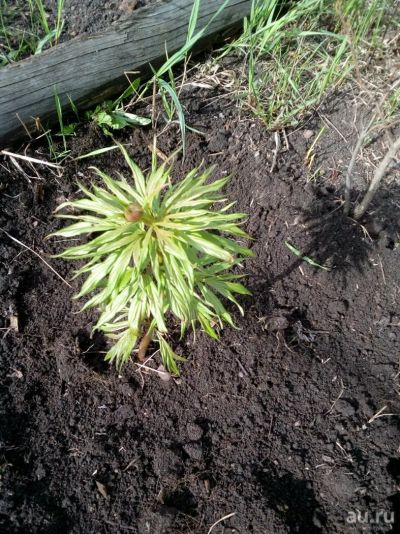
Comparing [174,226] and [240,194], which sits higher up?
[174,226]

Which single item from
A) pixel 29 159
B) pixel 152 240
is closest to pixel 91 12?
pixel 29 159

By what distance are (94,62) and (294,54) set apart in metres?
1.32

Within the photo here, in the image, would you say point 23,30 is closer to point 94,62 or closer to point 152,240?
point 94,62

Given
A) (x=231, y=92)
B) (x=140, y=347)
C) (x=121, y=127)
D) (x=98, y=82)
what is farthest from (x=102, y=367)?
(x=231, y=92)

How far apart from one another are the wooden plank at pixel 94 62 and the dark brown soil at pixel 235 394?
1.02 ft

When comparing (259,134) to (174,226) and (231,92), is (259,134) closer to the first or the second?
(231,92)

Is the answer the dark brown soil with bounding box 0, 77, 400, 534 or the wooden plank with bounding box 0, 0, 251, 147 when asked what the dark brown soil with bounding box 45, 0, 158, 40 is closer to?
the wooden plank with bounding box 0, 0, 251, 147

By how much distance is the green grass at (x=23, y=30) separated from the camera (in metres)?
3.10

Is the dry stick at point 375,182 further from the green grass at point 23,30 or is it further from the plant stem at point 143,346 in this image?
the green grass at point 23,30

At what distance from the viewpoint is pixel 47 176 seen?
2.85m

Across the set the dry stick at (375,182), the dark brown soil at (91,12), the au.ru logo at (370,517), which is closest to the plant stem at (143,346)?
the au.ru logo at (370,517)

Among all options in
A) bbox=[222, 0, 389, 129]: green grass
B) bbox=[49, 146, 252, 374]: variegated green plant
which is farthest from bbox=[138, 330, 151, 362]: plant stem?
bbox=[222, 0, 389, 129]: green grass

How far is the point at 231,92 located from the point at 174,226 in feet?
6.01

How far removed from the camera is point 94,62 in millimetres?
2895
